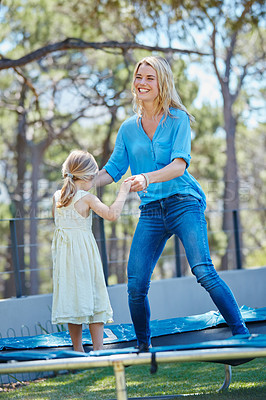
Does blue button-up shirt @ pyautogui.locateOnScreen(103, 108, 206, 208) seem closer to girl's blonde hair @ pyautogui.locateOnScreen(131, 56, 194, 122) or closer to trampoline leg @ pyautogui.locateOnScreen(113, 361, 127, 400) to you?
girl's blonde hair @ pyautogui.locateOnScreen(131, 56, 194, 122)

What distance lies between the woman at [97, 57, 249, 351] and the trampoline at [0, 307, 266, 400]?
0.23 metres

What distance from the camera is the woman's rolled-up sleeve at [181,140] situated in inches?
110

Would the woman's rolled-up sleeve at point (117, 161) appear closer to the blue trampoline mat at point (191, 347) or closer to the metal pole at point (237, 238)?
the blue trampoline mat at point (191, 347)

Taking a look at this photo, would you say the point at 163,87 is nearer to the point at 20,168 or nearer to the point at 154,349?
the point at 154,349

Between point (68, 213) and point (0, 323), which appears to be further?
point (0, 323)

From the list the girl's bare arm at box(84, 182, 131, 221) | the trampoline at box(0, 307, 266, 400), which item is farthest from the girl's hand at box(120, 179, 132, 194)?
the trampoline at box(0, 307, 266, 400)

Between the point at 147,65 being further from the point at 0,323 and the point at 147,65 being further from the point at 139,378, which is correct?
the point at 0,323

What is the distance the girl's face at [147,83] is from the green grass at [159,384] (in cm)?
153

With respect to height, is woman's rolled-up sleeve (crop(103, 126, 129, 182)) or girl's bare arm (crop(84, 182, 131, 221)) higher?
woman's rolled-up sleeve (crop(103, 126, 129, 182))

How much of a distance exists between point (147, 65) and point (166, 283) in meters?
3.72

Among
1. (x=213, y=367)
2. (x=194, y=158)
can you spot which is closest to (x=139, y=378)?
(x=213, y=367)

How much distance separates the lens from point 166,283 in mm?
6320

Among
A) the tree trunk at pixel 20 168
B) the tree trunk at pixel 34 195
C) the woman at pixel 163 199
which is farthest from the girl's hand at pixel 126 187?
the tree trunk at pixel 34 195

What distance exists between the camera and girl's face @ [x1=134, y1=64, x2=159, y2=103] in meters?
2.92
